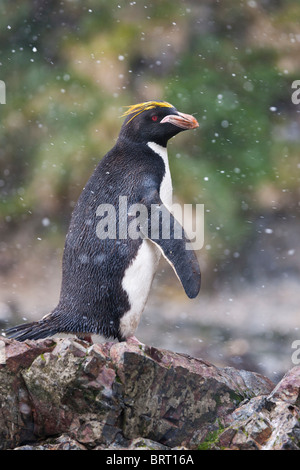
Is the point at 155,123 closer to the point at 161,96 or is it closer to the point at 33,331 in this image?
the point at 33,331

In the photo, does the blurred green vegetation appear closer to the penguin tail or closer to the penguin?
the penguin

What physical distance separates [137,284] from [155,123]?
0.71 meters

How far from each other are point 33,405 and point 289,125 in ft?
12.1

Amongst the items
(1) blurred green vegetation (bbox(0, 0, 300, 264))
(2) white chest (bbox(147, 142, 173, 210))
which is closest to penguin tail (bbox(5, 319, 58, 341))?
(2) white chest (bbox(147, 142, 173, 210))

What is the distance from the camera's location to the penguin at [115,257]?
2604 mm

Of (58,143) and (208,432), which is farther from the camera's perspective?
(58,143)

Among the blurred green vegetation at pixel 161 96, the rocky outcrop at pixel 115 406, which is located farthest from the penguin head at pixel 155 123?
the blurred green vegetation at pixel 161 96

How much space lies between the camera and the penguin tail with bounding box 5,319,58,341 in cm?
247

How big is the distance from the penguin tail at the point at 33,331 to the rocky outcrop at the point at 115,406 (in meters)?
0.28

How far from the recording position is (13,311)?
4.49m

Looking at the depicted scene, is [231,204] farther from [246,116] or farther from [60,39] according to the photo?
[60,39]

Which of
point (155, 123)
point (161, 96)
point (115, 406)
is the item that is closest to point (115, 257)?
point (155, 123)
